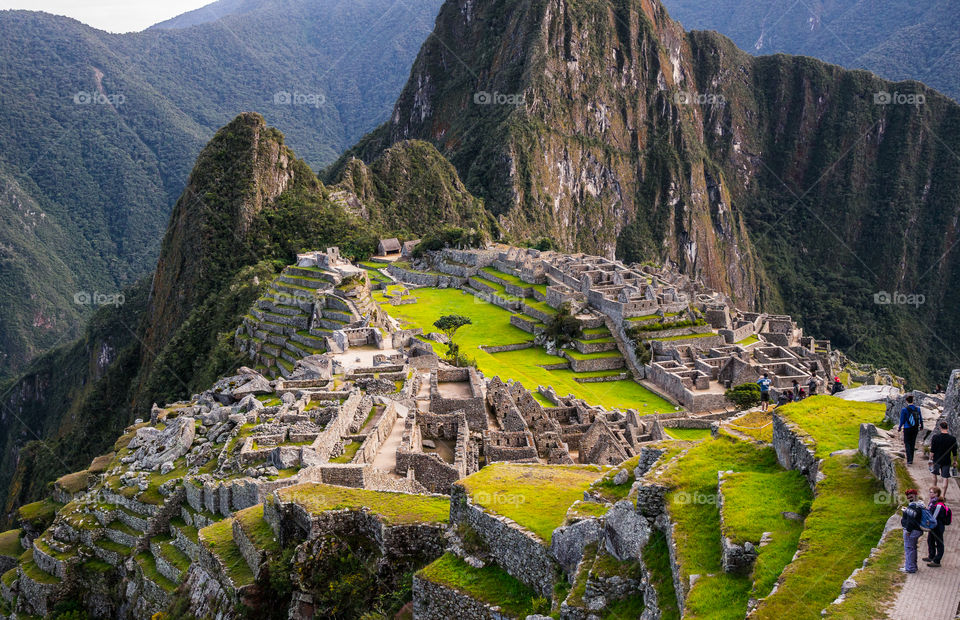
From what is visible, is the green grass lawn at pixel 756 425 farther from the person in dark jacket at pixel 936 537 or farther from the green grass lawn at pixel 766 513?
the person in dark jacket at pixel 936 537

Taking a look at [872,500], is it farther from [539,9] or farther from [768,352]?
[539,9]

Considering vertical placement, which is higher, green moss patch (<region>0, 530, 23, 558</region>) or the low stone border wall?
green moss patch (<region>0, 530, 23, 558</region>)

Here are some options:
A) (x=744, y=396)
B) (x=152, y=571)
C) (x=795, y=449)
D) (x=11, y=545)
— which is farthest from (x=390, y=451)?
(x=744, y=396)

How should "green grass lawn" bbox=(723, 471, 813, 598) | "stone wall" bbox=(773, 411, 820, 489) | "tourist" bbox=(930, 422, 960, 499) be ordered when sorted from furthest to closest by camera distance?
"stone wall" bbox=(773, 411, 820, 489), "tourist" bbox=(930, 422, 960, 499), "green grass lawn" bbox=(723, 471, 813, 598)

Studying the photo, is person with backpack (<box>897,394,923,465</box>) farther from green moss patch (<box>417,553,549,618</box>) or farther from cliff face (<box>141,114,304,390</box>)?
cliff face (<box>141,114,304,390</box>)

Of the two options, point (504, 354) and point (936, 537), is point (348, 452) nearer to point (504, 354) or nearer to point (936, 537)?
point (936, 537)

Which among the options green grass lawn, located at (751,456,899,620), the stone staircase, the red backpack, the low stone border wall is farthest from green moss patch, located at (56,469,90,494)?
the low stone border wall

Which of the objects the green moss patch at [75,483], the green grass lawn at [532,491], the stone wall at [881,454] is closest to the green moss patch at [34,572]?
the green moss patch at [75,483]

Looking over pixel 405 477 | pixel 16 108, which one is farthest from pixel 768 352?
pixel 16 108
